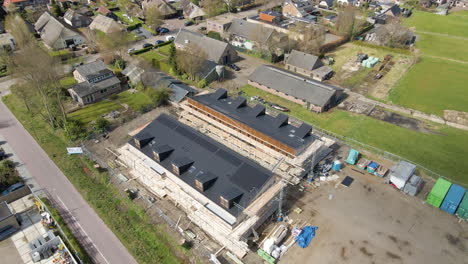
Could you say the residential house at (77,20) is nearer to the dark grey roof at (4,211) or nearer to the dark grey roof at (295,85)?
the dark grey roof at (295,85)

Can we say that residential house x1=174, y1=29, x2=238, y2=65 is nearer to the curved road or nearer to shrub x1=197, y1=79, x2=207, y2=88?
shrub x1=197, y1=79, x2=207, y2=88

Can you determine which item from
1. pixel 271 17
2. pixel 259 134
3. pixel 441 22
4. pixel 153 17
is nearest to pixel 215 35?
pixel 271 17

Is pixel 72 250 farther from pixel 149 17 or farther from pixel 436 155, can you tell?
pixel 149 17

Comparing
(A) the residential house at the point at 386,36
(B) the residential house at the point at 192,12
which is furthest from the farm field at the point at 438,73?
(B) the residential house at the point at 192,12

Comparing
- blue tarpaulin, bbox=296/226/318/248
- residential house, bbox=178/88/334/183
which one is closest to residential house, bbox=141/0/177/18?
residential house, bbox=178/88/334/183

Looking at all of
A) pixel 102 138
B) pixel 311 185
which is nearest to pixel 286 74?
pixel 311 185
